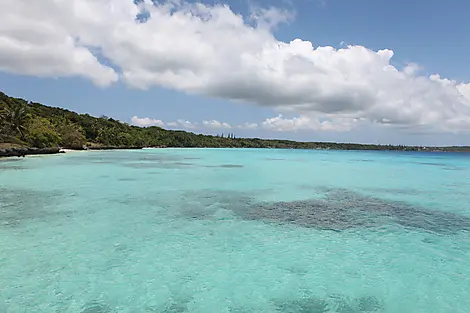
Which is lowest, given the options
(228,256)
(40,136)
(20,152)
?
(228,256)

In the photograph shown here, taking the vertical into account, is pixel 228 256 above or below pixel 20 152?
below

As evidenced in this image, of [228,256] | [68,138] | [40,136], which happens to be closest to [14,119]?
[40,136]

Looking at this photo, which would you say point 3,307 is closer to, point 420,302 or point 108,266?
point 108,266

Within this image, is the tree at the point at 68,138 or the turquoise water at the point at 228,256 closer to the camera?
the turquoise water at the point at 228,256

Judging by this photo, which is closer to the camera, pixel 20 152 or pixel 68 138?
pixel 20 152

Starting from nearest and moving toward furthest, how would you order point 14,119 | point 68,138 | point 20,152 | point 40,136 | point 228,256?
1. point 228,256
2. point 20,152
3. point 14,119
4. point 40,136
5. point 68,138

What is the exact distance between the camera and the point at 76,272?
17.9ft

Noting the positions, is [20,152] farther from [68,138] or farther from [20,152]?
[68,138]

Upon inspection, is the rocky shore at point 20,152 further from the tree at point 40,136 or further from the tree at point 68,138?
the tree at point 68,138

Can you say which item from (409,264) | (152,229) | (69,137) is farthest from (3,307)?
(69,137)

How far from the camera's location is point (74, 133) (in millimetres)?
57812

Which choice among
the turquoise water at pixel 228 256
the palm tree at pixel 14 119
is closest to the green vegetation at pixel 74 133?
the palm tree at pixel 14 119

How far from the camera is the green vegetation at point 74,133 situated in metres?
41.2

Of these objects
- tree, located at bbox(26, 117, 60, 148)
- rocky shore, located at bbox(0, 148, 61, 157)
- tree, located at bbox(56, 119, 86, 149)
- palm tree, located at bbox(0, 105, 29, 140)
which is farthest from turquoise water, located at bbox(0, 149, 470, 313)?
tree, located at bbox(56, 119, 86, 149)
